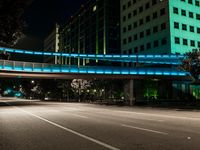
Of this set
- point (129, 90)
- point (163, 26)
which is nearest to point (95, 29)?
point (163, 26)

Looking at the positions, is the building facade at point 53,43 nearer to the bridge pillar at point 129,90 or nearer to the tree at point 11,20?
the bridge pillar at point 129,90

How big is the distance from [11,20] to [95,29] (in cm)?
10565

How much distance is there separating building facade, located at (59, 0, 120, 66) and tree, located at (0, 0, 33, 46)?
8807cm

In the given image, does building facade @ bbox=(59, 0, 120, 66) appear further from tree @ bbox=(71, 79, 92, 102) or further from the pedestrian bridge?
the pedestrian bridge

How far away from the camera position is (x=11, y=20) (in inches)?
555

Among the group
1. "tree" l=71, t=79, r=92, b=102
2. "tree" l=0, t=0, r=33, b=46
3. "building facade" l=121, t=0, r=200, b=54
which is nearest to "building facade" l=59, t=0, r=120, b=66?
"building facade" l=121, t=0, r=200, b=54

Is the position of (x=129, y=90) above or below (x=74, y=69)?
below

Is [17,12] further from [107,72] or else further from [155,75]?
[155,75]

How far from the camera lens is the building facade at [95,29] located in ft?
356

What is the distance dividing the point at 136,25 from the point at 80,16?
56744mm

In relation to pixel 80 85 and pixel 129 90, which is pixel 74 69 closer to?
pixel 129 90

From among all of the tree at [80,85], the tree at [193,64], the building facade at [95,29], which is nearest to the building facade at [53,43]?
the building facade at [95,29]

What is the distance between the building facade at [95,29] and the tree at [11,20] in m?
88.1

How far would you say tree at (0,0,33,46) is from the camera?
43.9ft
